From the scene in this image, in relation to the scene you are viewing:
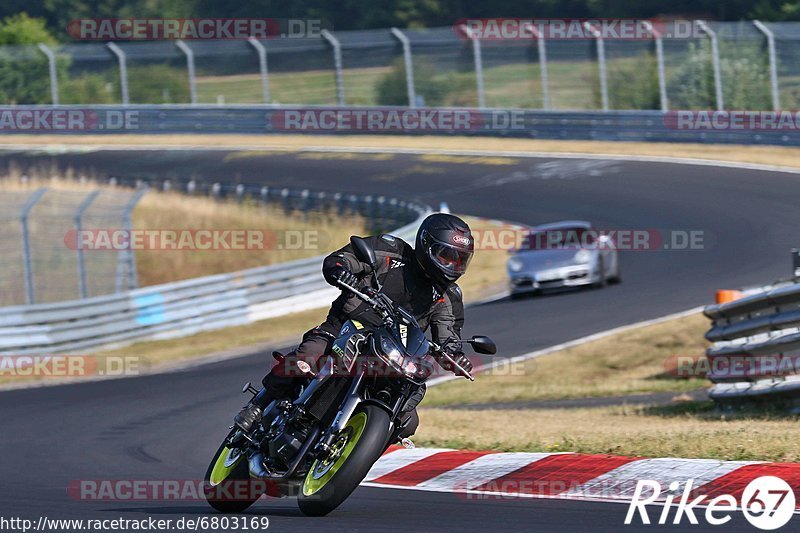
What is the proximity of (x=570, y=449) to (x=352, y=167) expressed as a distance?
92.9ft

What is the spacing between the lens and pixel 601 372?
1608cm

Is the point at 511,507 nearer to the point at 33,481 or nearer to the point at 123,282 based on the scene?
the point at 33,481

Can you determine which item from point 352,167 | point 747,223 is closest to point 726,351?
point 747,223

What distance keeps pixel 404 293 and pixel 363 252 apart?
26.3 inches

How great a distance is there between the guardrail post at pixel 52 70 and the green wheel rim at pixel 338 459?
35.8 meters

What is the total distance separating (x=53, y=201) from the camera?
2152 cm

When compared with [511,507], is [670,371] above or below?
below

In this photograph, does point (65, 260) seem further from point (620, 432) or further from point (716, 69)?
point (716, 69)

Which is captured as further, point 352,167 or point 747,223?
point 352,167

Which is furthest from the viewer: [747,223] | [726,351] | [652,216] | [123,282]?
[652,216]

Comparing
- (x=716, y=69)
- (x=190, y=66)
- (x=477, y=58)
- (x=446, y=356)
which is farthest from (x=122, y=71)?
(x=446, y=356)

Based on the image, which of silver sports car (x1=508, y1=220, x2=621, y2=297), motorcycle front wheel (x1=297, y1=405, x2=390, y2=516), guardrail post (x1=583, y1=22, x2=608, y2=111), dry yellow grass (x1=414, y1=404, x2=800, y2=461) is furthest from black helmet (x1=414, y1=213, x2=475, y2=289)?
guardrail post (x1=583, y1=22, x2=608, y2=111)

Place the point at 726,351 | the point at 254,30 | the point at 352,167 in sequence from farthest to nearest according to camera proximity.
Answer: the point at 254,30
the point at 352,167
the point at 726,351

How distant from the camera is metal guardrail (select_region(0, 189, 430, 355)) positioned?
60.6 ft
